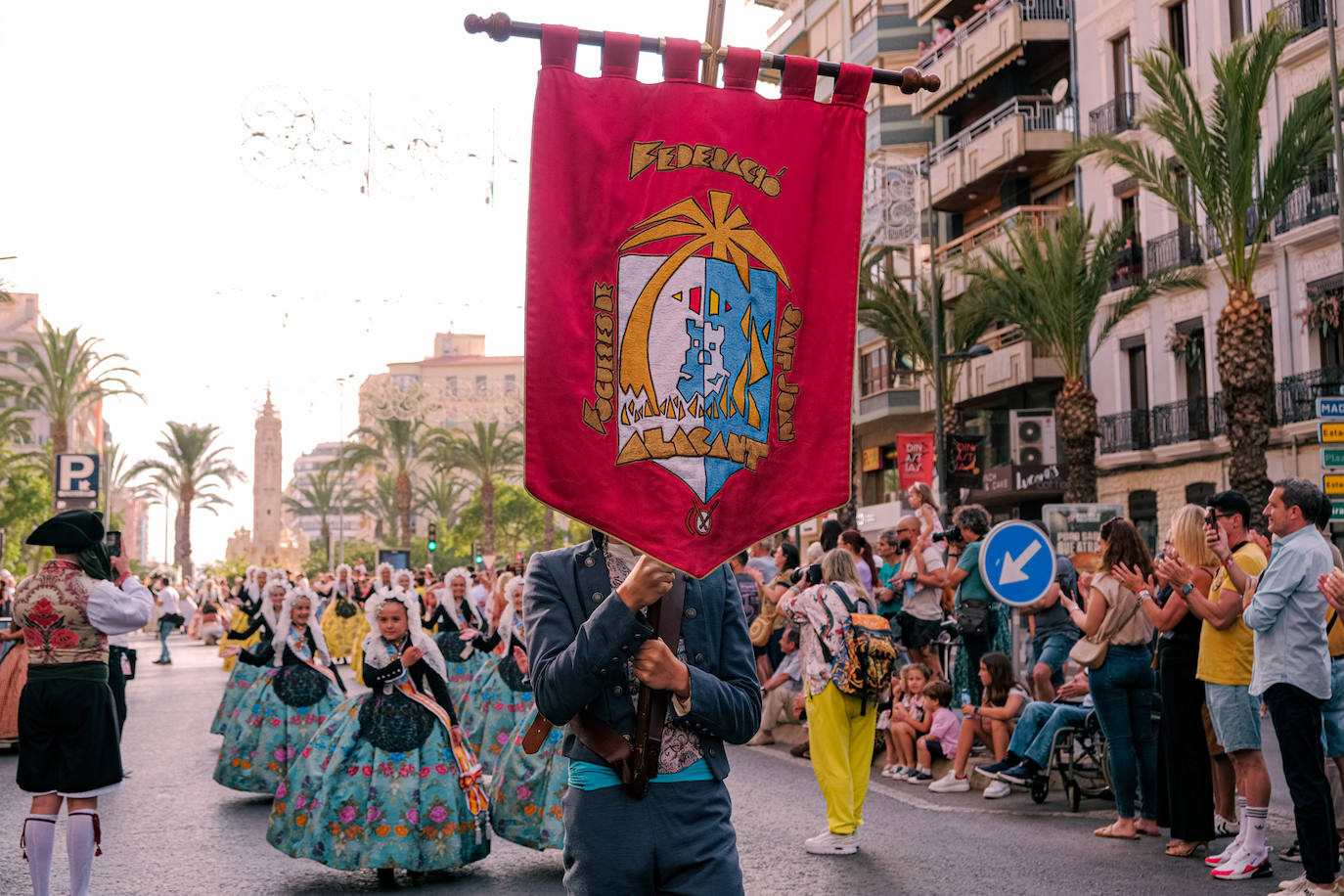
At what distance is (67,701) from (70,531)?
86 centimetres

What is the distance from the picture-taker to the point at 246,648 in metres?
13.3

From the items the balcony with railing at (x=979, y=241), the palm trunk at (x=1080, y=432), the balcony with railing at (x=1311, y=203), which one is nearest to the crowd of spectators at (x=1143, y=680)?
the balcony with railing at (x=1311, y=203)

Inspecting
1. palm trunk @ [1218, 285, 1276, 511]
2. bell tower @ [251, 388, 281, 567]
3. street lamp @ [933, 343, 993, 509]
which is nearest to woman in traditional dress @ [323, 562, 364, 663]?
street lamp @ [933, 343, 993, 509]

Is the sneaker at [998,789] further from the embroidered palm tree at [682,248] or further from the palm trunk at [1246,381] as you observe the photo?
the palm trunk at [1246,381]

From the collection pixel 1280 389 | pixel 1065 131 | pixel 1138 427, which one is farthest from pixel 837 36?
pixel 1280 389

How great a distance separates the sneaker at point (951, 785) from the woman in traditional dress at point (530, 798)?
397cm

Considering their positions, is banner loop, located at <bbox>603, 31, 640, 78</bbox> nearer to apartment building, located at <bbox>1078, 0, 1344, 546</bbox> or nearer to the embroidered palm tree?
the embroidered palm tree

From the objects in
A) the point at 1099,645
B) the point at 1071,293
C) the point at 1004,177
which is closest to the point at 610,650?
the point at 1099,645

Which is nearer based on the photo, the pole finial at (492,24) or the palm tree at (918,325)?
the pole finial at (492,24)

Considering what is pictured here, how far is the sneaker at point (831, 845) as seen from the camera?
9070 millimetres

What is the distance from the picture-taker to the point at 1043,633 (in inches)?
486

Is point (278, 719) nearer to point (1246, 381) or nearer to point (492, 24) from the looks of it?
point (492, 24)

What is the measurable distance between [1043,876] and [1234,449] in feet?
60.5

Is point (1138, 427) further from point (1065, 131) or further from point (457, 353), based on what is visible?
point (457, 353)
